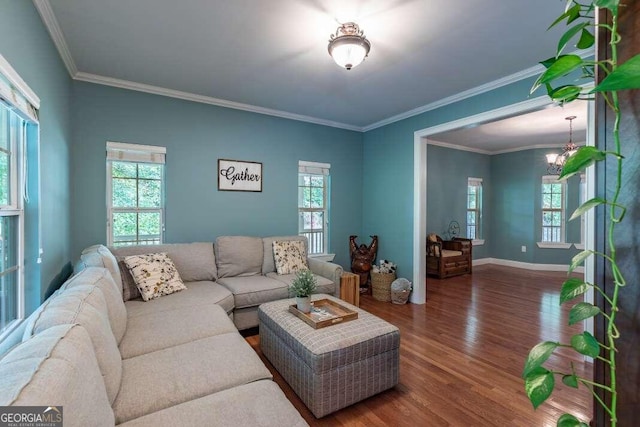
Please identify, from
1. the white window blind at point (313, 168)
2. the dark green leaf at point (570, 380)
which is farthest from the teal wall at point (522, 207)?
the dark green leaf at point (570, 380)

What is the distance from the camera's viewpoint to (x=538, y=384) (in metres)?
0.65

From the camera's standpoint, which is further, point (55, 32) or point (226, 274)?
point (226, 274)

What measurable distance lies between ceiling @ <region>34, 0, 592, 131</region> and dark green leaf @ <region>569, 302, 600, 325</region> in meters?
2.08

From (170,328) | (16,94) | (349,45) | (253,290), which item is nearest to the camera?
(16,94)

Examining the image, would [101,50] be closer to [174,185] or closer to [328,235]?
[174,185]

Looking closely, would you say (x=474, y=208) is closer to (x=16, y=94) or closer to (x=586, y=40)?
(x=586, y=40)

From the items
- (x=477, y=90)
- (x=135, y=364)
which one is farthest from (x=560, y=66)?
(x=477, y=90)

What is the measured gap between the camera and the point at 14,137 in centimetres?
182

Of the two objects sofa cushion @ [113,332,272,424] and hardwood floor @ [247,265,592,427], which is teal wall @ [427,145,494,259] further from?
sofa cushion @ [113,332,272,424]

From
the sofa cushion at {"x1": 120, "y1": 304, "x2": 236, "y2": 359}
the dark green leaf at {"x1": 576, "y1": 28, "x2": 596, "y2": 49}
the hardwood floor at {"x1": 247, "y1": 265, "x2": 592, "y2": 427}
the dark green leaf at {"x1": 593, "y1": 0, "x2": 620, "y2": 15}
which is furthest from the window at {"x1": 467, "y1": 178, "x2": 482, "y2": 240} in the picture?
the dark green leaf at {"x1": 593, "y1": 0, "x2": 620, "y2": 15}

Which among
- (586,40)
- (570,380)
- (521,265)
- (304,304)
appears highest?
(586,40)

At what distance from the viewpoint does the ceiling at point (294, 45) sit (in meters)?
2.06

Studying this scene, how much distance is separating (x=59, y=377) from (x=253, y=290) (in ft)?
7.14

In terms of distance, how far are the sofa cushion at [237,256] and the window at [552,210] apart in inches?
247
